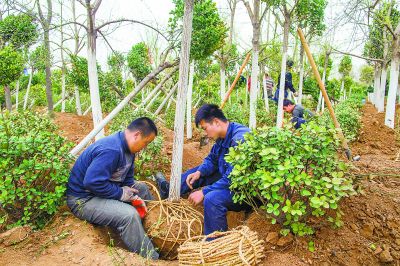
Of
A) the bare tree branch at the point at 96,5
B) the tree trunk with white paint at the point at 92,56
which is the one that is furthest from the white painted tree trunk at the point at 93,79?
the bare tree branch at the point at 96,5

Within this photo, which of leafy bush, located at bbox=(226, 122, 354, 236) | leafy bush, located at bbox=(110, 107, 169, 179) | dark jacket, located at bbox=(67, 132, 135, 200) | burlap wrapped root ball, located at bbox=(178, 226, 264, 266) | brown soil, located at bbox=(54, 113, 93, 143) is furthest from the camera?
brown soil, located at bbox=(54, 113, 93, 143)

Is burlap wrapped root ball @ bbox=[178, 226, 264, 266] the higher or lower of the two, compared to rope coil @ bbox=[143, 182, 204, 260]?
higher

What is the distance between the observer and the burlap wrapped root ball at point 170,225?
3466mm

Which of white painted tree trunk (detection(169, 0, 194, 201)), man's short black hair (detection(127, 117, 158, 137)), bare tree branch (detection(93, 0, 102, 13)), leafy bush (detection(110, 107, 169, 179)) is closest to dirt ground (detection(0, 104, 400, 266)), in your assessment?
white painted tree trunk (detection(169, 0, 194, 201))

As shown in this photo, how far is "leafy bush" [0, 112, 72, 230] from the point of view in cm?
320

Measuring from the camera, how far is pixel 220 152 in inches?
164

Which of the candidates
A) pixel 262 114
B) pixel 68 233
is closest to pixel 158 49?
pixel 262 114

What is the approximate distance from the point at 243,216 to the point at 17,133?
9.22 feet

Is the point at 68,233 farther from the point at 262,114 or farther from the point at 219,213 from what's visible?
the point at 262,114

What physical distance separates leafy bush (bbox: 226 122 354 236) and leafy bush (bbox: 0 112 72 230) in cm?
188

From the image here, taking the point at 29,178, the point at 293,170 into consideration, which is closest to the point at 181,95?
the point at 293,170

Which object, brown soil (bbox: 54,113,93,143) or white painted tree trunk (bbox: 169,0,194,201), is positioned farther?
brown soil (bbox: 54,113,93,143)

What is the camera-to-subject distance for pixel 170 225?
138 inches

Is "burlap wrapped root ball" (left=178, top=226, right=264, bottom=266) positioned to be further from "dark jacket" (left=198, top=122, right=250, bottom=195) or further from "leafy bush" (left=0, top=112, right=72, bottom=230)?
"leafy bush" (left=0, top=112, right=72, bottom=230)
